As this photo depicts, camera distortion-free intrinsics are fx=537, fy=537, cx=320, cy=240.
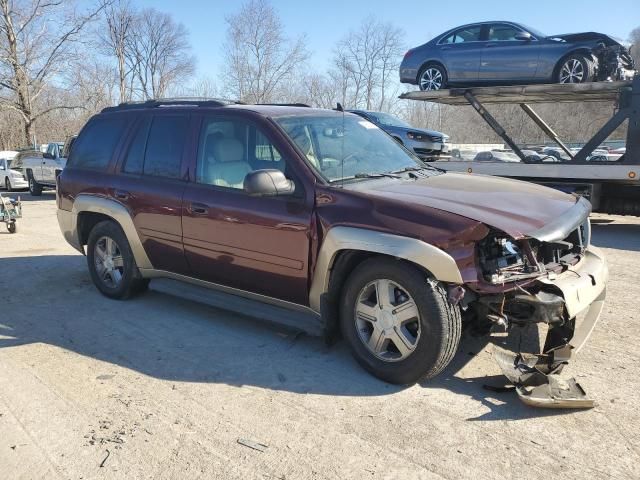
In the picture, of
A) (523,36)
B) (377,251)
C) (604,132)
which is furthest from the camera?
(523,36)

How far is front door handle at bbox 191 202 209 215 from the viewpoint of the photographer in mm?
4414

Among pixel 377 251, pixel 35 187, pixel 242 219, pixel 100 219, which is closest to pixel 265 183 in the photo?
pixel 242 219

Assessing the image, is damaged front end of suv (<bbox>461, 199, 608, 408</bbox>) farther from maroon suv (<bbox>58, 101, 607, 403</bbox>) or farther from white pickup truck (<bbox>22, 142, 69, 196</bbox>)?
white pickup truck (<bbox>22, 142, 69, 196</bbox>)

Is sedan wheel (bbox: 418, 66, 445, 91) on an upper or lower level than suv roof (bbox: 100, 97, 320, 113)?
upper

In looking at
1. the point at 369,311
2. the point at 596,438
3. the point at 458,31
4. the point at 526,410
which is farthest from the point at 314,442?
the point at 458,31

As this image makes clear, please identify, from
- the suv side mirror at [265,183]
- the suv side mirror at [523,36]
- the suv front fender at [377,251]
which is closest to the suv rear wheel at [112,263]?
the suv side mirror at [265,183]

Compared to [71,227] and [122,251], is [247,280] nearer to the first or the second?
[122,251]

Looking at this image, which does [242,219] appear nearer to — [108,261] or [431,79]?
[108,261]

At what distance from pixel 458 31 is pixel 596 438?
9.77m

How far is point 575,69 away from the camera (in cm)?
957

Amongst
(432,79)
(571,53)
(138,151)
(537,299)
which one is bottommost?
(537,299)

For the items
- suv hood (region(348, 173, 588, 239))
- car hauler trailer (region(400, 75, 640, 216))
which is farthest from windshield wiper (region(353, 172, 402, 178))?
car hauler trailer (region(400, 75, 640, 216))

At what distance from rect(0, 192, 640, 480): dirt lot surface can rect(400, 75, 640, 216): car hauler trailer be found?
16.1ft

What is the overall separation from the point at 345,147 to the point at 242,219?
1012 millimetres
